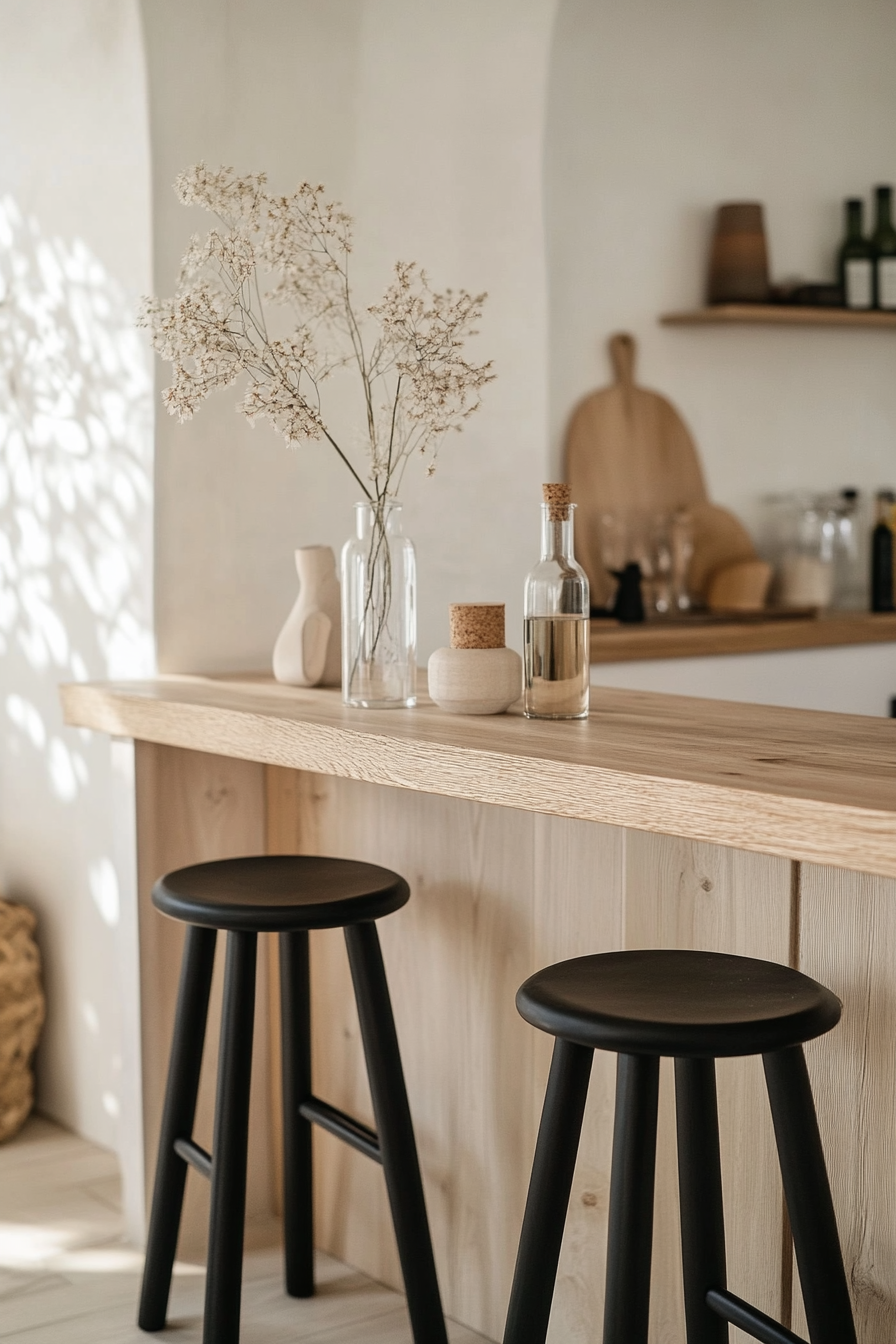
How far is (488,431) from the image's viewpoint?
3.08 metres

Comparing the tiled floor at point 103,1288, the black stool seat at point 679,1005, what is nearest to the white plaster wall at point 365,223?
the tiled floor at point 103,1288

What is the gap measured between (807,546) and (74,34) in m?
2.32

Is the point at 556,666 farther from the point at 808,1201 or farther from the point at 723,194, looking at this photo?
the point at 723,194

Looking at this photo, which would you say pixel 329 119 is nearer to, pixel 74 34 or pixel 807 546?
pixel 74 34

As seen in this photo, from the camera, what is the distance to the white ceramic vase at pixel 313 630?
8.14 ft

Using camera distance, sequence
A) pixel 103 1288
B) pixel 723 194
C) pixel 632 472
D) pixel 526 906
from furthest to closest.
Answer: pixel 723 194 < pixel 632 472 < pixel 103 1288 < pixel 526 906

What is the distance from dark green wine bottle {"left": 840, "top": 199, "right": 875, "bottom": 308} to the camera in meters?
4.16

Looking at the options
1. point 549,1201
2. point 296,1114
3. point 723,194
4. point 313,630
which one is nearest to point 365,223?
point 313,630

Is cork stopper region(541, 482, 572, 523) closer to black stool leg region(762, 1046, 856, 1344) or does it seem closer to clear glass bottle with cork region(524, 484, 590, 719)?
clear glass bottle with cork region(524, 484, 590, 719)

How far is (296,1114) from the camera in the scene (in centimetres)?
244

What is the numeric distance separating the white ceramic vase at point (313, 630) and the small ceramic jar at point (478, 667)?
1.33ft

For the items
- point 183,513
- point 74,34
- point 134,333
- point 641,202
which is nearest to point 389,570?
point 183,513

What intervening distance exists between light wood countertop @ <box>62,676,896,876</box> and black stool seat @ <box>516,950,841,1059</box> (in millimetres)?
177

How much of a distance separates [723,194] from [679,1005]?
9.80 ft
